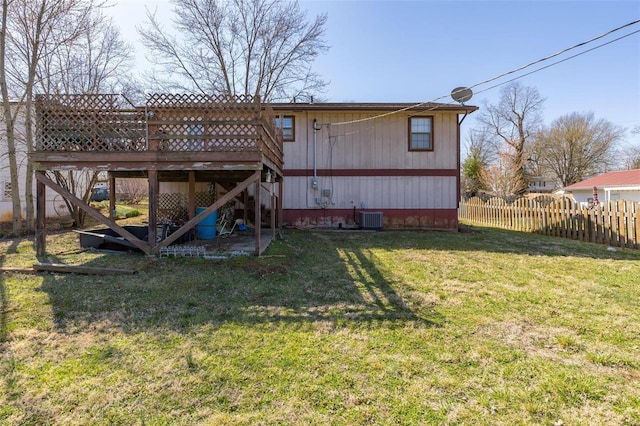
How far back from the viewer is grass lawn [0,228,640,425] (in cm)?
198

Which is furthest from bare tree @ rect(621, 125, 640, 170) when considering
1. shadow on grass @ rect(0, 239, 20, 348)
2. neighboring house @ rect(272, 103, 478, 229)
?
shadow on grass @ rect(0, 239, 20, 348)

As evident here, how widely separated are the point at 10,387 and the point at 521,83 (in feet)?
130

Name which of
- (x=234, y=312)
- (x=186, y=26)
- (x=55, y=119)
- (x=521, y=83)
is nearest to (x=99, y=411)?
(x=234, y=312)

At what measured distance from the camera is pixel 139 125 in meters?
5.99

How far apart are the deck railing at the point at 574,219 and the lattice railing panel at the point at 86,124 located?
11433 millimetres

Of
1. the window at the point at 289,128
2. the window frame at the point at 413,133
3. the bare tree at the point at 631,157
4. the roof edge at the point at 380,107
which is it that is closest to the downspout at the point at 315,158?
the roof edge at the point at 380,107

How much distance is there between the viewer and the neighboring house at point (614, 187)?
19031 mm

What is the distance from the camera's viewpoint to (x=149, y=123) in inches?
230

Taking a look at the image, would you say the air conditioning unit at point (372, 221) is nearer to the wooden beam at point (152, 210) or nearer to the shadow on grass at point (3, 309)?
the wooden beam at point (152, 210)

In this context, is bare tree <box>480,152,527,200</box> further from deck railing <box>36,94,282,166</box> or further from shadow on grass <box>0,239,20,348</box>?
shadow on grass <box>0,239,20,348</box>

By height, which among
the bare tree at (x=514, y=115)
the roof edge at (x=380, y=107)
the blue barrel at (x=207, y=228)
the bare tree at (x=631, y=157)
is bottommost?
the blue barrel at (x=207, y=228)

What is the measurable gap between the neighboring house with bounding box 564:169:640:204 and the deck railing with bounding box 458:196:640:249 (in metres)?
9.55

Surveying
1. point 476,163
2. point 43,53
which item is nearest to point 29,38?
point 43,53

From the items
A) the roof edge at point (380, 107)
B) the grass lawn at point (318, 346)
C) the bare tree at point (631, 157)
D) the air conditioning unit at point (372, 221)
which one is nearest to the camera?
Result: the grass lawn at point (318, 346)
